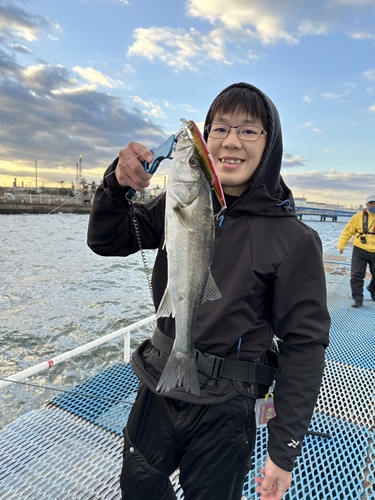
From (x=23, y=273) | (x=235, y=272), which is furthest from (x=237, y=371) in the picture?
(x=23, y=273)

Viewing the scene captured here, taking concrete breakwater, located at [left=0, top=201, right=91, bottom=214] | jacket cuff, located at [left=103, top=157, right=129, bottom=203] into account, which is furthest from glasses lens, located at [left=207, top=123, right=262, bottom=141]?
concrete breakwater, located at [left=0, top=201, right=91, bottom=214]

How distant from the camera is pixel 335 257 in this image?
14852 mm

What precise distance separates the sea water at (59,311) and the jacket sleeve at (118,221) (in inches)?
181

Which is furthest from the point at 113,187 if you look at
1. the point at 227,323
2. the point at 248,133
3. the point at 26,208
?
the point at 26,208

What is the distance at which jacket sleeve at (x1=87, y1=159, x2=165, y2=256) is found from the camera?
6.29ft

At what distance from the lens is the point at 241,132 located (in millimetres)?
1982

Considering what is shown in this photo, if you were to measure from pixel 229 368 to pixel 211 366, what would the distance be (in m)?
0.11

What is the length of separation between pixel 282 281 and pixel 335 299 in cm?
780

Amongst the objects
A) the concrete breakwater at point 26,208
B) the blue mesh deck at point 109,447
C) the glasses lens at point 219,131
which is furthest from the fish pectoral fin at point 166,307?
the concrete breakwater at point 26,208

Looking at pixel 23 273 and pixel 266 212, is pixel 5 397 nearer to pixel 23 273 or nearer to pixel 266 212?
pixel 266 212

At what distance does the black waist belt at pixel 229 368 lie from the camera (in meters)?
1.85

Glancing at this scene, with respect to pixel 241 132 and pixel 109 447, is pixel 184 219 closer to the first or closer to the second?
pixel 241 132

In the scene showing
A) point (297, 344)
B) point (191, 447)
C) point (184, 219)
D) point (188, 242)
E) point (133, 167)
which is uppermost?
point (133, 167)

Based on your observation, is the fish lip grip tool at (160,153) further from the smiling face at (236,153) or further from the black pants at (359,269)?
the black pants at (359,269)
